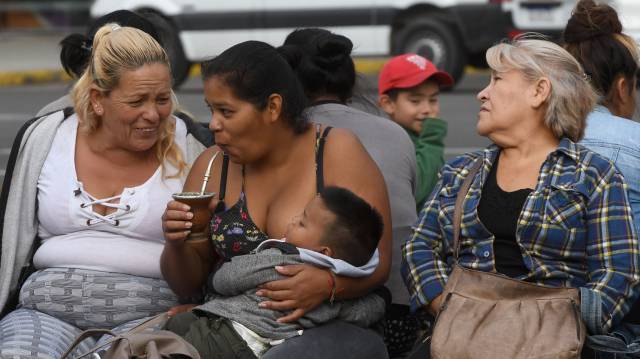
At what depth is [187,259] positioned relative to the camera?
12.9ft

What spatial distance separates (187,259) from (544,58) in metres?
1.39

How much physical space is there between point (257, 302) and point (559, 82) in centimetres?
123

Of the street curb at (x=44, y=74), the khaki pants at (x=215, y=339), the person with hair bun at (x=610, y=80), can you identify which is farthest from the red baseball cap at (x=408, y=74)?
the street curb at (x=44, y=74)

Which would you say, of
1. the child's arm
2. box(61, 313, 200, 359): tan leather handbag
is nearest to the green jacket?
the child's arm

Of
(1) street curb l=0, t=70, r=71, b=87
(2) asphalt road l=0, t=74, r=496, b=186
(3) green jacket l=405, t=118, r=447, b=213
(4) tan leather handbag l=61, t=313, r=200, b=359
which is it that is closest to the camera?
(4) tan leather handbag l=61, t=313, r=200, b=359

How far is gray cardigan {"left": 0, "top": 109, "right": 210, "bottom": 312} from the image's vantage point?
14.0ft

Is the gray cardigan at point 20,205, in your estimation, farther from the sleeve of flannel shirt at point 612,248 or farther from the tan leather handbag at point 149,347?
the sleeve of flannel shirt at point 612,248

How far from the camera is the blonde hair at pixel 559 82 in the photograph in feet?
12.2

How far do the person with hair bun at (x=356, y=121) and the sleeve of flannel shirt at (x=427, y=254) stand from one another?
0.48 metres

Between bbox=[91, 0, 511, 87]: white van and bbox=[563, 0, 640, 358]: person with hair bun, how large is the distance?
1014 centimetres

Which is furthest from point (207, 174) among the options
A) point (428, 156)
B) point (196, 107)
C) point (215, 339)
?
point (196, 107)

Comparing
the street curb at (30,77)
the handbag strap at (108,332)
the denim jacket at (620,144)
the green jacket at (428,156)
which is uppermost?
the denim jacket at (620,144)

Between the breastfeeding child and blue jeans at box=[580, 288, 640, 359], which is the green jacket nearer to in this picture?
the breastfeeding child

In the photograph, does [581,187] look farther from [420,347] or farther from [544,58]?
[420,347]
